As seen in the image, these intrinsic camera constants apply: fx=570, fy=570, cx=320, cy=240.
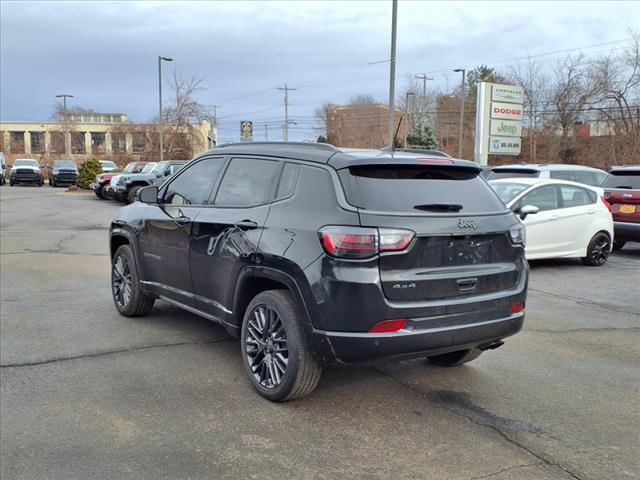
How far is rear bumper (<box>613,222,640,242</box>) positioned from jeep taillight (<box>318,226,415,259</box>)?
29.7ft

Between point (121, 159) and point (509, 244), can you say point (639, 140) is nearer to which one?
point (509, 244)

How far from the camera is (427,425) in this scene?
12.1ft

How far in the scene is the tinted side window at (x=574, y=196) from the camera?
980cm

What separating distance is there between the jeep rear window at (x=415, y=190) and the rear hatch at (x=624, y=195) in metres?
8.06

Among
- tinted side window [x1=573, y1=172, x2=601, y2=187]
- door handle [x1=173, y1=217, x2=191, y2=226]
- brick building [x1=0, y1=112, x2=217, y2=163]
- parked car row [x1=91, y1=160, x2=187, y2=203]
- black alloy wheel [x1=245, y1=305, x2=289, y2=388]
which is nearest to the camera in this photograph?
black alloy wheel [x1=245, y1=305, x2=289, y2=388]

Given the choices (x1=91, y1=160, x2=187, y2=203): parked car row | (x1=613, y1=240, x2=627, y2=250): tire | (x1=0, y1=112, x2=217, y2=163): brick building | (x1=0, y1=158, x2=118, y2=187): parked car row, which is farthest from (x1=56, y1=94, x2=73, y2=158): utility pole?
(x1=613, y1=240, x2=627, y2=250): tire

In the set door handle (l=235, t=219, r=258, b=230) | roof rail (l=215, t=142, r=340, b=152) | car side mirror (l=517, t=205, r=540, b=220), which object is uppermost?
roof rail (l=215, t=142, r=340, b=152)

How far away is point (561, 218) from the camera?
9.57 metres

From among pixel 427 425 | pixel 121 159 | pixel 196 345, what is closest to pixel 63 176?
pixel 121 159

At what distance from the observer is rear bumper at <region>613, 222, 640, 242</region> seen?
425 inches

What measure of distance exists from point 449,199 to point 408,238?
1.94 ft

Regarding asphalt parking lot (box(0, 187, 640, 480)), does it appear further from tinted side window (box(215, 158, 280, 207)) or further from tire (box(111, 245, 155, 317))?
tinted side window (box(215, 158, 280, 207))

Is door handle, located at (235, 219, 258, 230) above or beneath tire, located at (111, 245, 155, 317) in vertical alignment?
above

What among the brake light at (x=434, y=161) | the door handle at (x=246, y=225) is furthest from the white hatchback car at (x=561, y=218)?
the door handle at (x=246, y=225)
